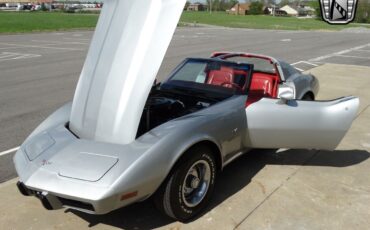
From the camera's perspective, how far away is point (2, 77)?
11.2m

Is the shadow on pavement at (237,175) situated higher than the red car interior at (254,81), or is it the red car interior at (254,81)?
the red car interior at (254,81)

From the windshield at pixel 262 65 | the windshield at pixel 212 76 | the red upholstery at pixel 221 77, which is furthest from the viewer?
the windshield at pixel 262 65

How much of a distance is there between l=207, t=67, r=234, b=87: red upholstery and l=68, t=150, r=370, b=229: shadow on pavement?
101 cm

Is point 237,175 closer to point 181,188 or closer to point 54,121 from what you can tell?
point 181,188

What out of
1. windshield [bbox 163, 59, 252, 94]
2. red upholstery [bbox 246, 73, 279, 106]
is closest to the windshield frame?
windshield [bbox 163, 59, 252, 94]

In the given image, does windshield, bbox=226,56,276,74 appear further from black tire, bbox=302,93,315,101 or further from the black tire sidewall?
the black tire sidewall

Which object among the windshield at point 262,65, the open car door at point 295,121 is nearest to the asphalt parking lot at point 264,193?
the open car door at point 295,121

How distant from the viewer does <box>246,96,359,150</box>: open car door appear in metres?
4.33

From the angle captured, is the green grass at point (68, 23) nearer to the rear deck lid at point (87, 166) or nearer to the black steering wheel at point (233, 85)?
the black steering wheel at point (233, 85)

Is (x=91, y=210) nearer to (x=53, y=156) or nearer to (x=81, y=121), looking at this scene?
(x=53, y=156)

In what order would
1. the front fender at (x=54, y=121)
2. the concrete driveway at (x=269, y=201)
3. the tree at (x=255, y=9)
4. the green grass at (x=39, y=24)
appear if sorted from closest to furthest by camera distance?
the concrete driveway at (x=269, y=201)
the front fender at (x=54, y=121)
the green grass at (x=39, y=24)
the tree at (x=255, y=9)

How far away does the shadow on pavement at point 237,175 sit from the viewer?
12.4ft

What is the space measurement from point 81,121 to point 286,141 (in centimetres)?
215

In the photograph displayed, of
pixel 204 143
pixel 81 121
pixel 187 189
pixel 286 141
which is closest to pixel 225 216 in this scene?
pixel 187 189
